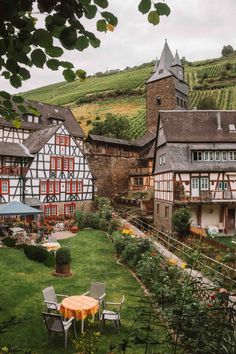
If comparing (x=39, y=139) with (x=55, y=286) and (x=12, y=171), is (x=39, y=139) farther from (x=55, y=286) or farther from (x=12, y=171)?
(x=55, y=286)

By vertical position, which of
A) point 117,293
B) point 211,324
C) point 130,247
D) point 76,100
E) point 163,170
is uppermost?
point 76,100

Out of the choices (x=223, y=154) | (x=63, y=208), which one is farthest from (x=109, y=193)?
(x=223, y=154)

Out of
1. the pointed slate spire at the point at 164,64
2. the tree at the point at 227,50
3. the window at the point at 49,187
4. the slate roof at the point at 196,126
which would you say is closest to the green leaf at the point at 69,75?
the slate roof at the point at 196,126

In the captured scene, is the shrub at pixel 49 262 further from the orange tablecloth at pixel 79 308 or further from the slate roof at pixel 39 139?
the slate roof at pixel 39 139

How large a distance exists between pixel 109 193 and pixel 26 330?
31.5 metres

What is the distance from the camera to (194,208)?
2605cm

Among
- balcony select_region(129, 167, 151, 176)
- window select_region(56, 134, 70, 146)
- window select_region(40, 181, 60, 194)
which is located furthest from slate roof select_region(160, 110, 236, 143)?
balcony select_region(129, 167, 151, 176)

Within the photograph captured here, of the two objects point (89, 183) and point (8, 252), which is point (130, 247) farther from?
point (89, 183)

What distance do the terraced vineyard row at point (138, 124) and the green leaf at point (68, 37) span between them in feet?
191

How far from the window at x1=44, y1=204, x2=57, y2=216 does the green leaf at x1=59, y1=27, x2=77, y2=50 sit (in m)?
27.0

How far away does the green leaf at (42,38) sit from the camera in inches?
95.7

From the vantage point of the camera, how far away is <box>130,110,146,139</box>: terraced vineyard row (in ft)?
202

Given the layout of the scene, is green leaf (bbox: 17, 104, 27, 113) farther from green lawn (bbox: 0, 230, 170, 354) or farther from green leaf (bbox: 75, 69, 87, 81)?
green lawn (bbox: 0, 230, 170, 354)

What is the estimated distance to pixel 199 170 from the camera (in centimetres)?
2558
